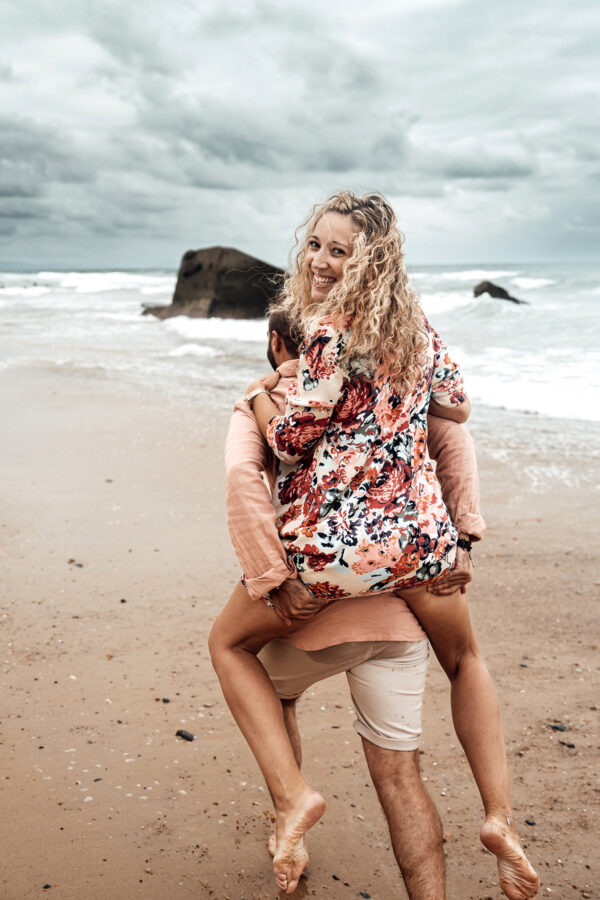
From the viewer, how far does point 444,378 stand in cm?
237

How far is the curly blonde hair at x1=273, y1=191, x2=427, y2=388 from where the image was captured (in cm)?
206

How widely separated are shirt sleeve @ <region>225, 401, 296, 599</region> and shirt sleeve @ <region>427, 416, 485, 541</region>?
574 millimetres

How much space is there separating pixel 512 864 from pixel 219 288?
24243 mm

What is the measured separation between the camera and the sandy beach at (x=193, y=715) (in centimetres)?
266

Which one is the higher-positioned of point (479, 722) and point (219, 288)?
point (219, 288)

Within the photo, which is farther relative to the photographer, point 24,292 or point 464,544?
point 24,292

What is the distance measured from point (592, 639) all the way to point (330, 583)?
8.70 feet

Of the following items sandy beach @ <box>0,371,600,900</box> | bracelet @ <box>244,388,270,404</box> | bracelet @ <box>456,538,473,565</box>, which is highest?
bracelet @ <box>244,388,270,404</box>

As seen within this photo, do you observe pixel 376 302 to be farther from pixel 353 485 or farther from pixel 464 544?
pixel 464 544

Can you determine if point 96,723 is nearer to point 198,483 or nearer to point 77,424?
point 198,483

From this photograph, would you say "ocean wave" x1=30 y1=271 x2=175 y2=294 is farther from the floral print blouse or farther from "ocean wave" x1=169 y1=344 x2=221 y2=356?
the floral print blouse

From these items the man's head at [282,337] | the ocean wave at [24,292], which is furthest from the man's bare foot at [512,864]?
the ocean wave at [24,292]

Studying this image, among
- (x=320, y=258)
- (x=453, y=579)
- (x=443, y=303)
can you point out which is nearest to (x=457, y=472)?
(x=453, y=579)

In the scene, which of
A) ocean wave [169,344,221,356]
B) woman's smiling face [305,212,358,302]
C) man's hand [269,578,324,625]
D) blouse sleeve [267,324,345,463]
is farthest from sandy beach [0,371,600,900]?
ocean wave [169,344,221,356]
